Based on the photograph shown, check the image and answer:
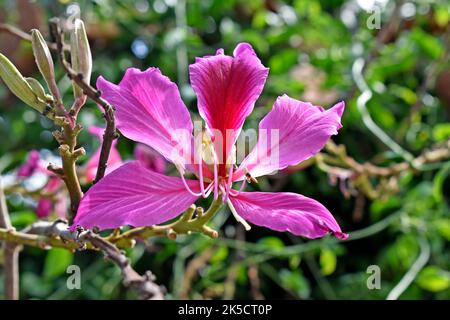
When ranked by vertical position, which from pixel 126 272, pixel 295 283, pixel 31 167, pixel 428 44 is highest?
pixel 428 44

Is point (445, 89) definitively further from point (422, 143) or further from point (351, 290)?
point (351, 290)

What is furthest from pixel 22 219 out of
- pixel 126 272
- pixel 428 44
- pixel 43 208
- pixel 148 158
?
pixel 428 44

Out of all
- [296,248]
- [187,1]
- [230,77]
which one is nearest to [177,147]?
[230,77]

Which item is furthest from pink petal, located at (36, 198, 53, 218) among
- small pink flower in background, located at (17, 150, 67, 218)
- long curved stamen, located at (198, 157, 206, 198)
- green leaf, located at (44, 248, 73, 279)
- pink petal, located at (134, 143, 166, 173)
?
long curved stamen, located at (198, 157, 206, 198)

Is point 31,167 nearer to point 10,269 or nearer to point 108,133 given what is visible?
point 10,269

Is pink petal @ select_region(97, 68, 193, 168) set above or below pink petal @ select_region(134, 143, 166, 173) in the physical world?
below

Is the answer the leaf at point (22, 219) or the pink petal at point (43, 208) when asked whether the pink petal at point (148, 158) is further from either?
the leaf at point (22, 219)

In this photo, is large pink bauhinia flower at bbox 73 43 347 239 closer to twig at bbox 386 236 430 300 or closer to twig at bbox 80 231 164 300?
twig at bbox 80 231 164 300
